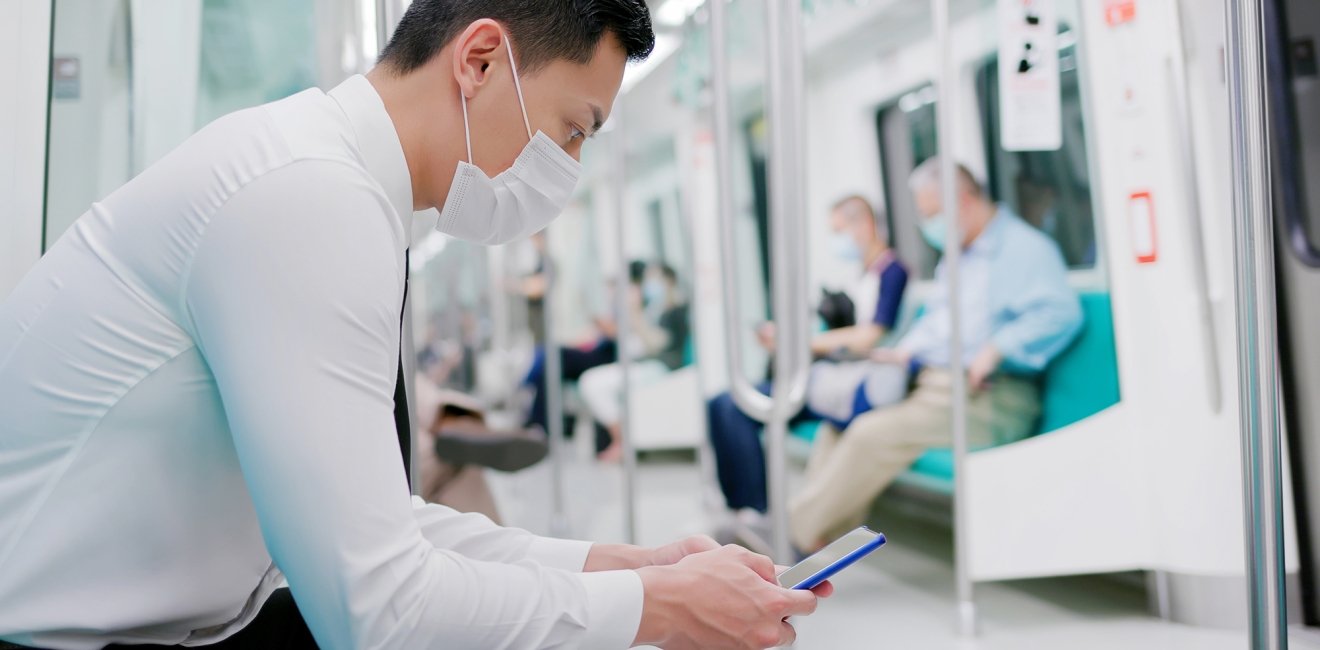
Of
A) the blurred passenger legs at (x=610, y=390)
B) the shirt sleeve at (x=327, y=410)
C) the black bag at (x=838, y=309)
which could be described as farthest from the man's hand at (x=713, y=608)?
the blurred passenger legs at (x=610, y=390)

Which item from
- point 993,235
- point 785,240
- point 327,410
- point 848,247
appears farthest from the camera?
point 848,247

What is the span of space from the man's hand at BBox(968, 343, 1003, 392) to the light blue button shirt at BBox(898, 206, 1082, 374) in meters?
0.02

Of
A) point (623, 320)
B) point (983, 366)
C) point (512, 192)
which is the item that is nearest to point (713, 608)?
point (512, 192)

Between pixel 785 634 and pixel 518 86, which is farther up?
pixel 518 86

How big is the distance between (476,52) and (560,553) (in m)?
0.57

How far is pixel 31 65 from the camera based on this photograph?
1303 millimetres

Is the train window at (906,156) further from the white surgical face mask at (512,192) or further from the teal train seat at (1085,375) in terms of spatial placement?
the white surgical face mask at (512,192)

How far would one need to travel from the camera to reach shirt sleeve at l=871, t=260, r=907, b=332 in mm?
3752

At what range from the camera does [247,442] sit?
69 cm

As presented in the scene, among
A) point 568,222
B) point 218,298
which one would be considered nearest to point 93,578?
point 218,298

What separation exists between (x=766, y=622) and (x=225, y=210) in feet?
1.93

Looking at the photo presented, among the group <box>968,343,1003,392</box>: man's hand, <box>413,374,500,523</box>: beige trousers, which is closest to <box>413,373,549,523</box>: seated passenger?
<box>413,374,500,523</box>: beige trousers

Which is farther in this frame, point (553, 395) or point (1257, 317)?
point (553, 395)

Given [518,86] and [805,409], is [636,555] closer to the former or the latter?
[518,86]
